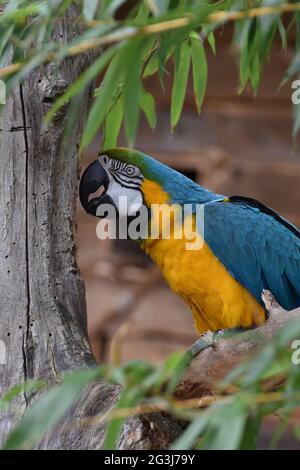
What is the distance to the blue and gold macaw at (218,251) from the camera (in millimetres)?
1741

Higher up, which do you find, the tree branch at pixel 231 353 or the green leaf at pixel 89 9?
the green leaf at pixel 89 9

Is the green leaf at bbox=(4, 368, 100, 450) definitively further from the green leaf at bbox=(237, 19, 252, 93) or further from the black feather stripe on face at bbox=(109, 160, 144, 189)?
the black feather stripe on face at bbox=(109, 160, 144, 189)

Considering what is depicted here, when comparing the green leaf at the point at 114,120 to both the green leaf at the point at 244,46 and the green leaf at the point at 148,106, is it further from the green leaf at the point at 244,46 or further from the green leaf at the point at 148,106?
the green leaf at the point at 244,46

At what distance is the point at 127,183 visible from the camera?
5.82 ft

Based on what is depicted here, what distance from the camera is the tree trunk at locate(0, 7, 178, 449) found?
5.15 feet

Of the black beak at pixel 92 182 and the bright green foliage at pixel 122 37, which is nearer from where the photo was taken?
A: the bright green foliage at pixel 122 37

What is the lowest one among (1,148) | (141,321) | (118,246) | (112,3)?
(141,321)

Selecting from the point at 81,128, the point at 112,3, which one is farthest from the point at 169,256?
the point at 112,3

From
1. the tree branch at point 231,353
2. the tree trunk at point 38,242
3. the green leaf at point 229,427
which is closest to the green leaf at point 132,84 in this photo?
the green leaf at point 229,427

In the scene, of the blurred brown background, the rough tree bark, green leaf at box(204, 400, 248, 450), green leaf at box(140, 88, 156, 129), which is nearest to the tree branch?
the rough tree bark

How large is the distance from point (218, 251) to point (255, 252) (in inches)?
2.8

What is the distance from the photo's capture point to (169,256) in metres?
1.76
